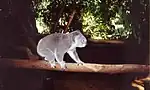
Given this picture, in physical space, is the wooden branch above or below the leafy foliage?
below

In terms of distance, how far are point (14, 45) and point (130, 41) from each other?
0.49 metres

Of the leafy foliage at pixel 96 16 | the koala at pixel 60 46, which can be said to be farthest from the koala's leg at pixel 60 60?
the leafy foliage at pixel 96 16

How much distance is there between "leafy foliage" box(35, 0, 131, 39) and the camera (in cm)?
135

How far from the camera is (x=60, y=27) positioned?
135cm

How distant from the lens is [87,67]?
1342 millimetres

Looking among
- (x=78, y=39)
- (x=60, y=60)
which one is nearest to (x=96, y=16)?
(x=78, y=39)

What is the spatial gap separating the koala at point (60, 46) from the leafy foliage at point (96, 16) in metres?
0.04

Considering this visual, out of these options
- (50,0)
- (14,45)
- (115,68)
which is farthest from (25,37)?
(115,68)

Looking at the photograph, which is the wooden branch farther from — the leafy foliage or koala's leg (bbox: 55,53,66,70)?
the leafy foliage

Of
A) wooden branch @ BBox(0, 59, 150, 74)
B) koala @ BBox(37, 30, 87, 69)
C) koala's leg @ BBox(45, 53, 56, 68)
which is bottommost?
wooden branch @ BBox(0, 59, 150, 74)

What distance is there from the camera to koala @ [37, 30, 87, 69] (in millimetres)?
1338

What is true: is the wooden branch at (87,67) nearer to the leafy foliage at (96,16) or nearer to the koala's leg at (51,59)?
the koala's leg at (51,59)

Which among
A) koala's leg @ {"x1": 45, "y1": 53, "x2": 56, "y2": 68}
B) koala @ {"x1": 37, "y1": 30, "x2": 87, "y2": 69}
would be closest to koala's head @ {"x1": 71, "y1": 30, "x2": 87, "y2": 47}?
koala @ {"x1": 37, "y1": 30, "x2": 87, "y2": 69}

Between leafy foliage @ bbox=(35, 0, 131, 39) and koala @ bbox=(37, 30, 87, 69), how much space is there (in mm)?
39
